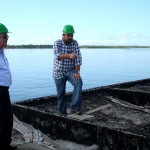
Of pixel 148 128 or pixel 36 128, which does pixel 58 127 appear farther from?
pixel 148 128

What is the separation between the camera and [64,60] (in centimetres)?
873

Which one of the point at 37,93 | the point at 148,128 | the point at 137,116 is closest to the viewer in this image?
the point at 148,128

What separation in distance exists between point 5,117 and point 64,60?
3.22 metres

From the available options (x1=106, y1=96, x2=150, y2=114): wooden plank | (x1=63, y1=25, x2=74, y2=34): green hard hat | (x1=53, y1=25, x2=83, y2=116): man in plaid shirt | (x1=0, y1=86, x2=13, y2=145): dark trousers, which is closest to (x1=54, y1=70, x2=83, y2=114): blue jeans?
(x1=53, y1=25, x2=83, y2=116): man in plaid shirt

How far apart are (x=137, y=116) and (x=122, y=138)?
3.25 metres

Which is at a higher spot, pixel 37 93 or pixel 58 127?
pixel 58 127

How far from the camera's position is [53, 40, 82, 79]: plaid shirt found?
28.3ft

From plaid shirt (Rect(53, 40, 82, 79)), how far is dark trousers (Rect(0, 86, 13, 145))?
2.98 meters

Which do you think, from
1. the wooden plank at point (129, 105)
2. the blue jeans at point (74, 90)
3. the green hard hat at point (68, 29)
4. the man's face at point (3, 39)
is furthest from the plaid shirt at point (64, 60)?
the man's face at point (3, 39)

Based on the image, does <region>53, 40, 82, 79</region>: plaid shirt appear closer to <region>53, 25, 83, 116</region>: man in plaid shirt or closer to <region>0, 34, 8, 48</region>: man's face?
<region>53, 25, 83, 116</region>: man in plaid shirt

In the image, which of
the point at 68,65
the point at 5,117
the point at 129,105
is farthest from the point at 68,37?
the point at 129,105

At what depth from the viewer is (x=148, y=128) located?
7.82 metres

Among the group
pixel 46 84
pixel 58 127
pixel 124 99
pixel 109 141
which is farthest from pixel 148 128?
pixel 46 84

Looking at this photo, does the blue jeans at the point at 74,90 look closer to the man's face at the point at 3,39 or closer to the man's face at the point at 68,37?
the man's face at the point at 68,37
